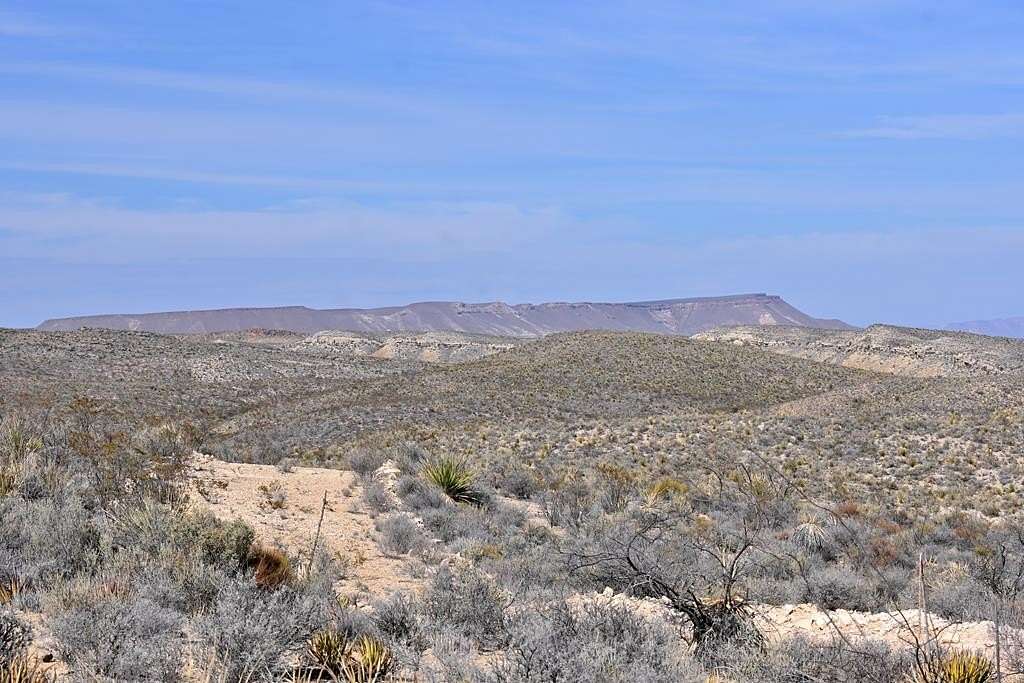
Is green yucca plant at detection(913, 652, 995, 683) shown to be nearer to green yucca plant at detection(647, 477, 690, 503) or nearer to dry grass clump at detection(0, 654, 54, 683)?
dry grass clump at detection(0, 654, 54, 683)

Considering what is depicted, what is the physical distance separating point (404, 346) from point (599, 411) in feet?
206

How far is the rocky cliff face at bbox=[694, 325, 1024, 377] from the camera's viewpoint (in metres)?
67.8

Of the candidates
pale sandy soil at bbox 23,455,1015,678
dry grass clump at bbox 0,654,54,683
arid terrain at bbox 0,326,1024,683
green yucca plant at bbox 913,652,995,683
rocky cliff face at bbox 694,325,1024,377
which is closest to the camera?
dry grass clump at bbox 0,654,54,683

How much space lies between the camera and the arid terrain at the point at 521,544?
22.0 ft

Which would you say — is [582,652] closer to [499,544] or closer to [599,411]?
[499,544]

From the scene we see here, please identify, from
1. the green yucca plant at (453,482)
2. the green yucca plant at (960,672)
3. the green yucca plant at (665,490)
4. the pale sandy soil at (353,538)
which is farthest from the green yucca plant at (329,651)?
the green yucca plant at (665,490)

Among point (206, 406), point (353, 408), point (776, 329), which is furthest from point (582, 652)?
point (776, 329)

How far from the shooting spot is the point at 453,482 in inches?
693

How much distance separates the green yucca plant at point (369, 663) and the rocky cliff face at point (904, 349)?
206ft

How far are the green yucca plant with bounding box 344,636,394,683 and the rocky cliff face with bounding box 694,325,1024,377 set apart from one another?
2478 inches

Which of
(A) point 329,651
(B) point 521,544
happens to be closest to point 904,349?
(B) point 521,544

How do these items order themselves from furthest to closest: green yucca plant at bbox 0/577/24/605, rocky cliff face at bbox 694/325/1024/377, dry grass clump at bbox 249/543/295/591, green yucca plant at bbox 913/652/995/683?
rocky cliff face at bbox 694/325/1024/377 → dry grass clump at bbox 249/543/295/591 → green yucca plant at bbox 0/577/24/605 → green yucca plant at bbox 913/652/995/683

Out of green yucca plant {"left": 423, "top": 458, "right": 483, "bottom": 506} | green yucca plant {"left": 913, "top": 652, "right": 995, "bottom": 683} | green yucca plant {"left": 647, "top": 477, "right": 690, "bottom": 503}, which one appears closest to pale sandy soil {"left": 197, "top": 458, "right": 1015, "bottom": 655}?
green yucca plant {"left": 913, "top": 652, "right": 995, "bottom": 683}

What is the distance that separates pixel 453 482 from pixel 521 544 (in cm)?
433
